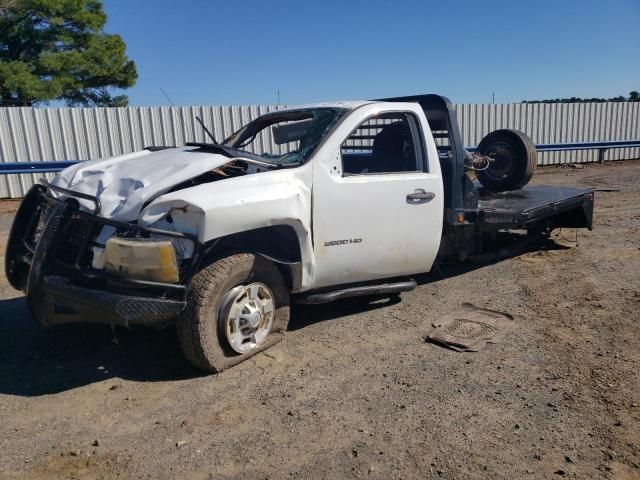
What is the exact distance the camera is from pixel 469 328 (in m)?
4.51

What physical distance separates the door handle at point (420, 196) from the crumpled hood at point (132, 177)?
67.9 inches

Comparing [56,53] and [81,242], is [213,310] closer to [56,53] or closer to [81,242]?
[81,242]

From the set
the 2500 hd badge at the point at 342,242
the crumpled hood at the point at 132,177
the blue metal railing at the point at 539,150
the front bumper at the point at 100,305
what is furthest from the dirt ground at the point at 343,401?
the blue metal railing at the point at 539,150

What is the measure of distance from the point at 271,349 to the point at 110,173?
6.07 ft

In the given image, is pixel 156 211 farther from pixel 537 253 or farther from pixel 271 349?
pixel 537 253

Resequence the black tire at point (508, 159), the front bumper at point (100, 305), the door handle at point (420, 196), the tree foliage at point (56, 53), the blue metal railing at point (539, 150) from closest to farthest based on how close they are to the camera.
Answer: the front bumper at point (100, 305)
the door handle at point (420, 196)
the black tire at point (508, 159)
the blue metal railing at point (539, 150)
the tree foliage at point (56, 53)

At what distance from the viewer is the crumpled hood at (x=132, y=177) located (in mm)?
3480

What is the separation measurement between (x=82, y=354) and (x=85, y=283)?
89 cm

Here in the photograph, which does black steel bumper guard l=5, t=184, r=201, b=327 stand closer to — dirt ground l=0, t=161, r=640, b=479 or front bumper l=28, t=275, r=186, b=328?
front bumper l=28, t=275, r=186, b=328

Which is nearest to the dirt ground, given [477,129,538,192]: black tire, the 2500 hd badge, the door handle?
the 2500 hd badge

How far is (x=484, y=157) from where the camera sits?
22.1 feet

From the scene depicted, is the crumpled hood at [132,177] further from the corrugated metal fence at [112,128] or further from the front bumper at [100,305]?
the corrugated metal fence at [112,128]

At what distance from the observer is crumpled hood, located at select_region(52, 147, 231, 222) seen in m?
3.48

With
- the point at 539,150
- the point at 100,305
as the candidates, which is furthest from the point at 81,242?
the point at 539,150
